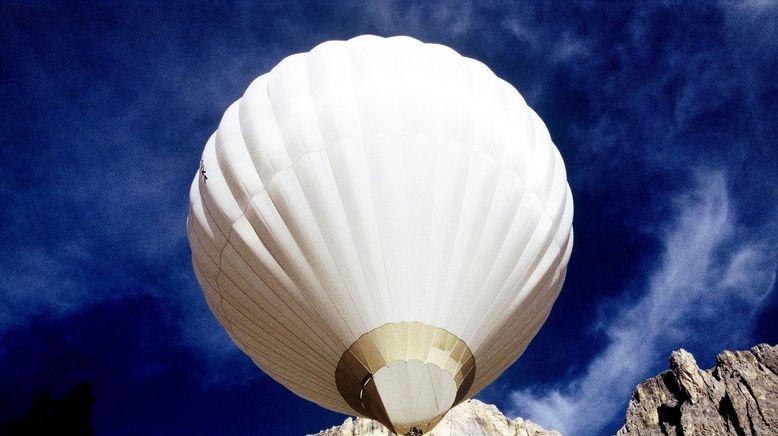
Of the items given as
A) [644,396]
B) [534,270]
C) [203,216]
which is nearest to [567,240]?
[534,270]

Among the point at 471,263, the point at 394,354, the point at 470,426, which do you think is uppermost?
the point at 470,426

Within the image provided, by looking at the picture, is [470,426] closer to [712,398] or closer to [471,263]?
[712,398]

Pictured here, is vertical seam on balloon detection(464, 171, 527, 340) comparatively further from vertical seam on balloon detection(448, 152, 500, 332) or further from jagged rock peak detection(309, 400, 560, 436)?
jagged rock peak detection(309, 400, 560, 436)

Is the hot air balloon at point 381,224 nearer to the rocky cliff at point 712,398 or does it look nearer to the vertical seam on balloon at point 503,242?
the vertical seam on balloon at point 503,242

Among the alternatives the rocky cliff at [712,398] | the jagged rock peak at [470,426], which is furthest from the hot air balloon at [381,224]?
the jagged rock peak at [470,426]

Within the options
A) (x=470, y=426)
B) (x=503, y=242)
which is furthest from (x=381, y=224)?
(x=470, y=426)

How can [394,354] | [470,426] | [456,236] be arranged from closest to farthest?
[394,354]
[456,236]
[470,426]

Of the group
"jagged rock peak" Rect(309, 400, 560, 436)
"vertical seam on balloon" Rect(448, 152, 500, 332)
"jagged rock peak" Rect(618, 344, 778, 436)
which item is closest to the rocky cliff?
"jagged rock peak" Rect(618, 344, 778, 436)
